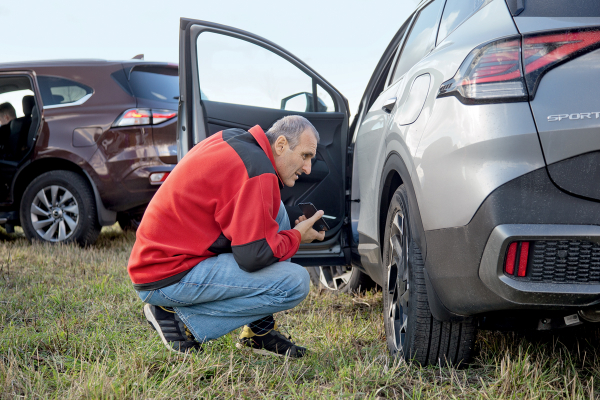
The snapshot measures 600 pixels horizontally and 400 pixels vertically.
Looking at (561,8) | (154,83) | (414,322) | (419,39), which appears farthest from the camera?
(154,83)

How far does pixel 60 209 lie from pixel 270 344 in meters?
3.51

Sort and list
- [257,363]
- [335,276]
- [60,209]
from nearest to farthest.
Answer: [257,363], [335,276], [60,209]

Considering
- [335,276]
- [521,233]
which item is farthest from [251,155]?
[335,276]

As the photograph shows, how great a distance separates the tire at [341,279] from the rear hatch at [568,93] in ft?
6.48

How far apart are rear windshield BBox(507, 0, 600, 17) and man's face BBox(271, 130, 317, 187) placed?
37.1 inches

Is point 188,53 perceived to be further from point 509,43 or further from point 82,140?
point 82,140

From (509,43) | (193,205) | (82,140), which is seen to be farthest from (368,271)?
(82,140)

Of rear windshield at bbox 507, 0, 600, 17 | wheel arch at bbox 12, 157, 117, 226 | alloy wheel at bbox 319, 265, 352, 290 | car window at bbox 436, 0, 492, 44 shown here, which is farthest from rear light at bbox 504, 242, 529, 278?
wheel arch at bbox 12, 157, 117, 226

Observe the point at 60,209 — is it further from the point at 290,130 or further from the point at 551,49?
the point at 551,49

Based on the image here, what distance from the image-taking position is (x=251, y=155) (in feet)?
6.77

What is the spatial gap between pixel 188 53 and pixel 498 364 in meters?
2.15

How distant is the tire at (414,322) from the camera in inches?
72.4

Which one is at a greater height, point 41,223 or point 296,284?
point 296,284

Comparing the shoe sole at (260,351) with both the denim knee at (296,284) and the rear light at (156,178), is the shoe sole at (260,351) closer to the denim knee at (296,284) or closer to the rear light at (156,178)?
the denim knee at (296,284)
